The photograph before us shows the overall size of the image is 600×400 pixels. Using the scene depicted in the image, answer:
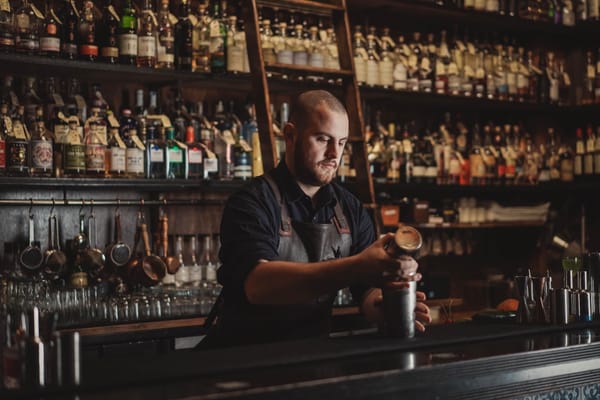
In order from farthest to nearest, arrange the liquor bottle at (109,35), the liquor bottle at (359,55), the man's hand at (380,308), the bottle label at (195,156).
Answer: the liquor bottle at (359,55) → the bottle label at (195,156) → the liquor bottle at (109,35) → the man's hand at (380,308)

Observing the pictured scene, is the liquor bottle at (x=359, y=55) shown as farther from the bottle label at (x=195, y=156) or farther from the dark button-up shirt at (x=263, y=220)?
the dark button-up shirt at (x=263, y=220)

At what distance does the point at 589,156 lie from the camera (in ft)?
18.1

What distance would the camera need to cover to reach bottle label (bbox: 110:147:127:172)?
3.91 metres

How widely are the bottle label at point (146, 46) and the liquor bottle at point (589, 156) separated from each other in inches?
116

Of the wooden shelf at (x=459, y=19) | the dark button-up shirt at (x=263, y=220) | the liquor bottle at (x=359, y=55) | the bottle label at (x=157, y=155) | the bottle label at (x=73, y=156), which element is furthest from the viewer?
the wooden shelf at (x=459, y=19)

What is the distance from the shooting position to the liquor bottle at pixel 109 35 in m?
3.90

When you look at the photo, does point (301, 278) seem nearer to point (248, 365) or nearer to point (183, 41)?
point (248, 365)

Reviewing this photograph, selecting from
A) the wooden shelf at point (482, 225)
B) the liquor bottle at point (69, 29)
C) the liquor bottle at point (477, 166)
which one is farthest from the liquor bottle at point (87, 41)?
the liquor bottle at point (477, 166)

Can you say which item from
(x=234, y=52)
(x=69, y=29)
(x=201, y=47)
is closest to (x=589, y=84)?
(x=234, y=52)

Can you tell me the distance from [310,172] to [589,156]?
339cm

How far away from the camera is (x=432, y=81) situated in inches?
199

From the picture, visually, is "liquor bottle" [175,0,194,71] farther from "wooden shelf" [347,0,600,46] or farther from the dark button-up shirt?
the dark button-up shirt

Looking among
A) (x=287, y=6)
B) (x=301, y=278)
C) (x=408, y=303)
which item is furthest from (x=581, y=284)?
(x=287, y=6)

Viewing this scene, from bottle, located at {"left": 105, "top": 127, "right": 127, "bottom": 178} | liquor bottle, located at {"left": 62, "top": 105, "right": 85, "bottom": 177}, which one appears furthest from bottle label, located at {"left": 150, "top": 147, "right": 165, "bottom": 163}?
liquor bottle, located at {"left": 62, "top": 105, "right": 85, "bottom": 177}
